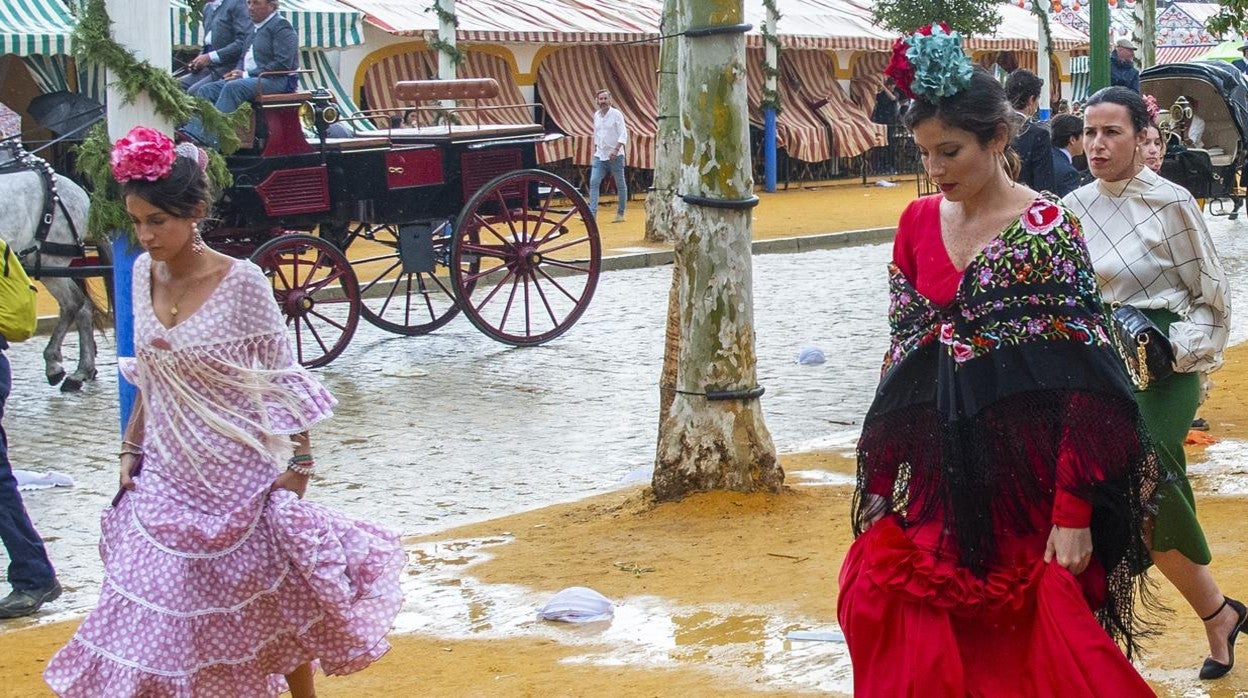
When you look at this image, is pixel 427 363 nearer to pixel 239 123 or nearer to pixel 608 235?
pixel 239 123

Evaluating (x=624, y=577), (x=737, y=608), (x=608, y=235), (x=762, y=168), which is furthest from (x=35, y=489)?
(x=762, y=168)

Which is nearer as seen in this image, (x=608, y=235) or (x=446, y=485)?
(x=446, y=485)

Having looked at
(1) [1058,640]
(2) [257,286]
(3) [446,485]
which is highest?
(2) [257,286]

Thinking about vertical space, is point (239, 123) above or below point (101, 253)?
above

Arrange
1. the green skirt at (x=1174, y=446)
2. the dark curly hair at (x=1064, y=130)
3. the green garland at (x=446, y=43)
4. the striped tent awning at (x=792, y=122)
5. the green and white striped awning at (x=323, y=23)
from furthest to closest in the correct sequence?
the striped tent awning at (x=792, y=122), the green and white striped awning at (x=323, y=23), the green garland at (x=446, y=43), the dark curly hair at (x=1064, y=130), the green skirt at (x=1174, y=446)

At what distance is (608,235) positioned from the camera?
20.5 metres

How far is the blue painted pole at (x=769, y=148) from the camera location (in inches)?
1098

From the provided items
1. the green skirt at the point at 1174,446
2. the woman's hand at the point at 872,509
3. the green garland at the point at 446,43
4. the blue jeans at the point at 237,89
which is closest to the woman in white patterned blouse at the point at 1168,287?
the green skirt at the point at 1174,446

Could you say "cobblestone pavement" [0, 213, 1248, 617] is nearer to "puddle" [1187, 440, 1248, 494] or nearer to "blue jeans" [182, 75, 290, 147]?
"puddle" [1187, 440, 1248, 494]

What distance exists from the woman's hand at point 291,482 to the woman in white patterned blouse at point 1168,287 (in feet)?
7.30

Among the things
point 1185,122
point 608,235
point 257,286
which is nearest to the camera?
point 257,286

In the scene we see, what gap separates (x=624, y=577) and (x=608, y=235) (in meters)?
14.6

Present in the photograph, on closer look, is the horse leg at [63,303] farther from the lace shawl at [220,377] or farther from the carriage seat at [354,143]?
the lace shawl at [220,377]

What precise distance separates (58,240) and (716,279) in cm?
580
